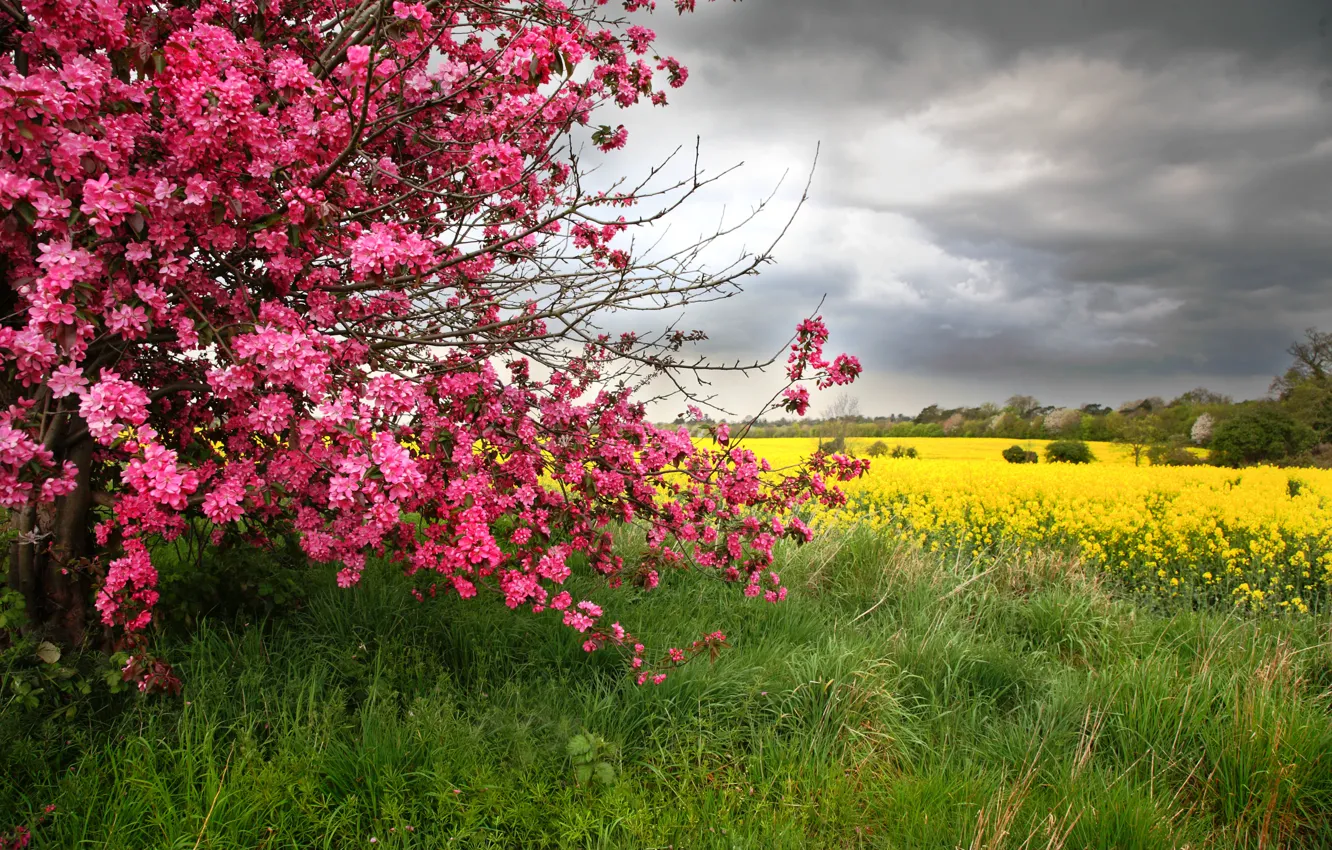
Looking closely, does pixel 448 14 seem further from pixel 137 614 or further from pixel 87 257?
pixel 137 614

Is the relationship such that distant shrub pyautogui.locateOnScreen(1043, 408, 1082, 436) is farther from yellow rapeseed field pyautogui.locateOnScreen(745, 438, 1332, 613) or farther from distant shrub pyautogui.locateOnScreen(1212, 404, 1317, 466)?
yellow rapeseed field pyautogui.locateOnScreen(745, 438, 1332, 613)

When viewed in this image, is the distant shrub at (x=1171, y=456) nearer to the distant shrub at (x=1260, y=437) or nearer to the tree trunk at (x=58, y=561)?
the distant shrub at (x=1260, y=437)

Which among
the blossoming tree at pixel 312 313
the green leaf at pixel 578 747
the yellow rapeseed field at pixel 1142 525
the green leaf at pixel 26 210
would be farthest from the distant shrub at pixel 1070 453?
the green leaf at pixel 26 210

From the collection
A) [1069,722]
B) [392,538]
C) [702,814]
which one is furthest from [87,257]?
[1069,722]

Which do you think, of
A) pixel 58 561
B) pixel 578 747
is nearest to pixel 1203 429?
pixel 578 747

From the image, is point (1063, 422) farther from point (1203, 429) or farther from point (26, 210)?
point (26, 210)

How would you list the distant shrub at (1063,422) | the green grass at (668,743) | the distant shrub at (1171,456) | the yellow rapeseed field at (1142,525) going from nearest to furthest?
the green grass at (668,743)
the yellow rapeseed field at (1142,525)
the distant shrub at (1171,456)
the distant shrub at (1063,422)

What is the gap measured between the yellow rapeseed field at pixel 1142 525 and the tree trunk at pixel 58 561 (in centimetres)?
640

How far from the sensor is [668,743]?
3734mm

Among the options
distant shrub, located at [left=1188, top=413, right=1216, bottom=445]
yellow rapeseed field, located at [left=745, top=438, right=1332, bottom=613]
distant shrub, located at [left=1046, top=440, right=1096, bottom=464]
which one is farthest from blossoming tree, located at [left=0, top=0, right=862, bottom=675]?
distant shrub, located at [left=1188, top=413, right=1216, bottom=445]

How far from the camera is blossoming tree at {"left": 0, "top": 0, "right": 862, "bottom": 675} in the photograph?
2564mm

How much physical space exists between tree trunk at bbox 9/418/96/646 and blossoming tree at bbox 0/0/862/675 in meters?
0.01

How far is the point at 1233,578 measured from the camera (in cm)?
826

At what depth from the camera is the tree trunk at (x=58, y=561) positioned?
12.1 feet
